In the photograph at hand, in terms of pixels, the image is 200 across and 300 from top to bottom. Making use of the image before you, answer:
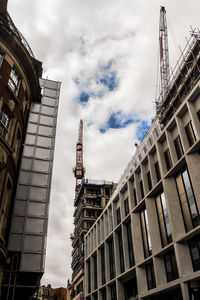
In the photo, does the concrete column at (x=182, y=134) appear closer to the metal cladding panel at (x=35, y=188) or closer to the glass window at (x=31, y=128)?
the metal cladding panel at (x=35, y=188)

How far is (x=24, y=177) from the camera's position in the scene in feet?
67.6

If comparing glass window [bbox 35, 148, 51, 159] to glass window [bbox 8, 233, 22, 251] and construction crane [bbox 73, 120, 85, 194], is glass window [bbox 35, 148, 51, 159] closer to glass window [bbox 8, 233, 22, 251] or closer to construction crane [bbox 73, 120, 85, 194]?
glass window [bbox 8, 233, 22, 251]

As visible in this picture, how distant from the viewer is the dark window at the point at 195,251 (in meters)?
20.6

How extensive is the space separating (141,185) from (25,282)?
1768 centimetres

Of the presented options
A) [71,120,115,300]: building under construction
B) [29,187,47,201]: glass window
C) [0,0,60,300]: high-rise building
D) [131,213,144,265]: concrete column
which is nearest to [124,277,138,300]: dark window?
[131,213,144,265]: concrete column

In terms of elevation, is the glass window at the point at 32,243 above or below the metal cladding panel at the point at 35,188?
below

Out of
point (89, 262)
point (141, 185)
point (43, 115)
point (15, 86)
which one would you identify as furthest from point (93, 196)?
point (15, 86)

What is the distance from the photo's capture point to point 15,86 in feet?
66.3

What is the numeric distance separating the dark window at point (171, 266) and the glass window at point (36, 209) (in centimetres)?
1250

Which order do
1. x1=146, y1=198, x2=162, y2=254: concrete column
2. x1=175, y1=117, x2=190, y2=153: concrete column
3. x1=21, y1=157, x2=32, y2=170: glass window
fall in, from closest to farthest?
1. x1=21, y1=157, x2=32, y2=170: glass window
2. x1=175, y1=117, x2=190, y2=153: concrete column
3. x1=146, y1=198, x2=162, y2=254: concrete column

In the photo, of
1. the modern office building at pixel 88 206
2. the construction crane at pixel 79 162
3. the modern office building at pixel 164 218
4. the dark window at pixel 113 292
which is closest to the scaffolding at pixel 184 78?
the modern office building at pixel 164 218

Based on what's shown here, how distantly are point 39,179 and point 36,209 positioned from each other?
255 centimetres

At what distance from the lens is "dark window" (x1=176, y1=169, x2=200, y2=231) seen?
21.9 metres

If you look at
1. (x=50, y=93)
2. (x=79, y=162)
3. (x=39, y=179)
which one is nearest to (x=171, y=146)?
(x=39, y=179)
